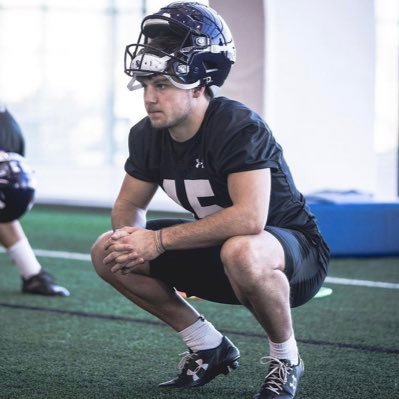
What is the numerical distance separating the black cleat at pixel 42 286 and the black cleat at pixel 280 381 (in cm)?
189

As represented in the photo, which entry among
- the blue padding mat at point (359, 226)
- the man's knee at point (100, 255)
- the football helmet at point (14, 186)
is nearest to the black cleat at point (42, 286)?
the football helmet at point (14, 186)

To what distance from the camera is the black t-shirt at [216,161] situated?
2672mm

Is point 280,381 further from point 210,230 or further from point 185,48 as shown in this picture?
point 185,48

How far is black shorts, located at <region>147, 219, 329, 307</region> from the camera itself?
2.74 metres

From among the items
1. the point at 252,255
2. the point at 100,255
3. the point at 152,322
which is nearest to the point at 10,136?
the point at 152,322

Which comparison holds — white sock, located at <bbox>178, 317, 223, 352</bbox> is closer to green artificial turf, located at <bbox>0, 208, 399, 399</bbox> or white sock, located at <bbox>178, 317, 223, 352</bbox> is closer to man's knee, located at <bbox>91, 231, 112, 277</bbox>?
green artificial turf, located at <bbox>0, 208, 399, 399</bbox>

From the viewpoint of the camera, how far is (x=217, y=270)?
2.77m

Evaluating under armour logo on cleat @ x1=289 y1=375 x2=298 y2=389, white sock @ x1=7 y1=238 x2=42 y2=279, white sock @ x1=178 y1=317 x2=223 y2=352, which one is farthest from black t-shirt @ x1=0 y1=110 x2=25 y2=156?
under armour logo on cleat @ x1=289 y1=375 x2=298 y2=389

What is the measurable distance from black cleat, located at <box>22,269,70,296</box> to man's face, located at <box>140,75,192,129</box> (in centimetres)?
186

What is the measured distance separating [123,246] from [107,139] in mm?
8571

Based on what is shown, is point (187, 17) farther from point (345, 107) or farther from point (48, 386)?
point (345, 107)

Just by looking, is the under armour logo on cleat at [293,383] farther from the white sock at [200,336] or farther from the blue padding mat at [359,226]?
the blue padding mat at [359,226]

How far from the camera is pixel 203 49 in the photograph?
274 cm

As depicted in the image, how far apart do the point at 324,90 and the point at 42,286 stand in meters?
2.53
